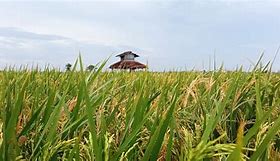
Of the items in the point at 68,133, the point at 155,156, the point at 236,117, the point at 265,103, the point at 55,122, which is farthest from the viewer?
the point at 265,103

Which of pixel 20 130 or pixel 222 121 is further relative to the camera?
pixel 222 121

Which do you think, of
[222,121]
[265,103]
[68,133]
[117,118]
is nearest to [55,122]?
[68,133]

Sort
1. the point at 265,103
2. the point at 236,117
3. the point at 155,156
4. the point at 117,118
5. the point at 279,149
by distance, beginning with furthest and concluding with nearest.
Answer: the point at 265,103 < the point at 236,117 < the point at 117,118 < the point at 279,149 < the point at 155,156

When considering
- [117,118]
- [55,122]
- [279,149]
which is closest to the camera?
[55,122]

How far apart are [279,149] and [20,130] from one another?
1.89 feet

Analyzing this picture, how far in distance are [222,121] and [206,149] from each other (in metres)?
0.68

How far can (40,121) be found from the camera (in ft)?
3.11

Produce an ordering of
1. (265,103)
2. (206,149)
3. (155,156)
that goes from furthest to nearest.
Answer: (265,103), (155,156), (206,149)

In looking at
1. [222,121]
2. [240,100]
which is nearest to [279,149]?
[222,121]

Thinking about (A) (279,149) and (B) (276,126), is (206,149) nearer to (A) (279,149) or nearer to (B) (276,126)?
(B) (276,126)

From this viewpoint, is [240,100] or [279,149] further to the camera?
[240,100]

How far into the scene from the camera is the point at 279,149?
3.16 ft

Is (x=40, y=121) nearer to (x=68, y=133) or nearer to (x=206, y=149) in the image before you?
(x=68, y=133)

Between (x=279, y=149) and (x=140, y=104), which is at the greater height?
(x=140, y=104)
